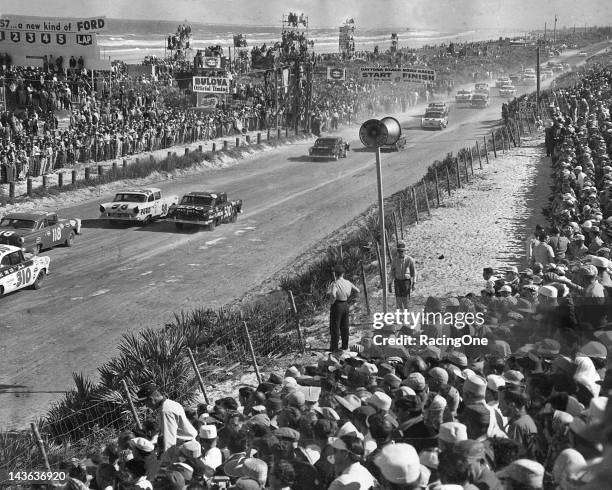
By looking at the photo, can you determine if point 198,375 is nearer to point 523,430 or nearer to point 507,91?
point 523,430

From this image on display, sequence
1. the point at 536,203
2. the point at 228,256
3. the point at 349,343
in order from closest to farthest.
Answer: the point at 349,343 < the point at 228,256 < the point at 536,203

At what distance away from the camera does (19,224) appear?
22969 millimetres

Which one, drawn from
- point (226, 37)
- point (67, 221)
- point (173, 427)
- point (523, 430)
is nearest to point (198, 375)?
point (173, 427)

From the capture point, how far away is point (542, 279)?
11.7 meters

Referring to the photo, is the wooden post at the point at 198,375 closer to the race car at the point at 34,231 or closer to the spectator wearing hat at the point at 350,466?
the spectator wearing hat at the point at 350,466

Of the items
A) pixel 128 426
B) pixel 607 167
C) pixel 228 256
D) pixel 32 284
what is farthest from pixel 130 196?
pixel 128 426

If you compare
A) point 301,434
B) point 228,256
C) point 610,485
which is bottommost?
point 228,256

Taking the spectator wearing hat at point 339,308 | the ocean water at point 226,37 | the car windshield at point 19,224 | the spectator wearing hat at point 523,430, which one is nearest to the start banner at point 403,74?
the ocean water at point 226,37

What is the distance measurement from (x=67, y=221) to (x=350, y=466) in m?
20.1

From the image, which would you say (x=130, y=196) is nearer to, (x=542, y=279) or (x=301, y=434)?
(x=542, y=279)

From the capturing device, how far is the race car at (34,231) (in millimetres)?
21984

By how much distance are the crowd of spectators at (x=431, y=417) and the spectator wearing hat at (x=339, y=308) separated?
1676mm

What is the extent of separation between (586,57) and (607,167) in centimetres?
10517

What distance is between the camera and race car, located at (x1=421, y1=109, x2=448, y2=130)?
5664cm
